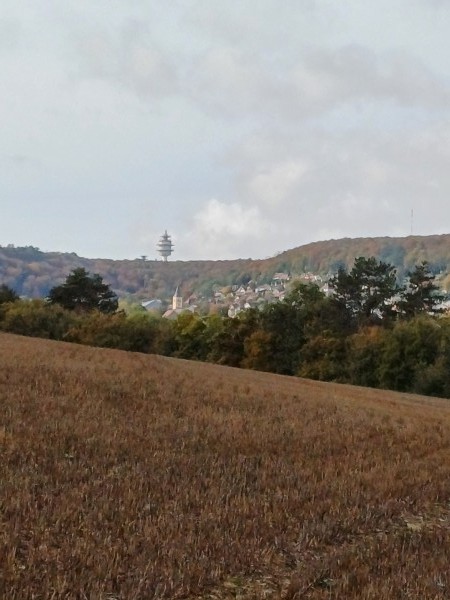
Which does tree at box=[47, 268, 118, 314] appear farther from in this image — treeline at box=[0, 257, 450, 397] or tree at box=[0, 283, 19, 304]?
tree at box=[0, 283, 19, 304]

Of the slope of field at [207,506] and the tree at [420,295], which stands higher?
the tree at [420,295]

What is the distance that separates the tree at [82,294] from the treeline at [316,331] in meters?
0.29

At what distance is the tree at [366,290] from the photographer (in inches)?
3484

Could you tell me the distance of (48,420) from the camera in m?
13.1

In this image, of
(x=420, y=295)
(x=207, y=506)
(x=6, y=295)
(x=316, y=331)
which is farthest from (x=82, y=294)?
(x=207, y=506)

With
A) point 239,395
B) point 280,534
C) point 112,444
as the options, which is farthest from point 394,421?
point 280,534

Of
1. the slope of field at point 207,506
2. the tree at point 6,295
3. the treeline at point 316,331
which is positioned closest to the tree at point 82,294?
the treeline at point 316,331

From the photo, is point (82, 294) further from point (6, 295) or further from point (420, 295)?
point (420, 295)

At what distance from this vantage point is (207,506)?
8.76m

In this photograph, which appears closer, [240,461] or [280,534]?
[280,534]

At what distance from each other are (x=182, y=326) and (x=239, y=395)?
71.8 m

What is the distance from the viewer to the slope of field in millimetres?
6543

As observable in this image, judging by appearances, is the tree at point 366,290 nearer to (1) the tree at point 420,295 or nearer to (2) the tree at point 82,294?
(1) the tree at point 420,295

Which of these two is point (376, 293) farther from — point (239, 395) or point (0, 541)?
point (0, 541)
